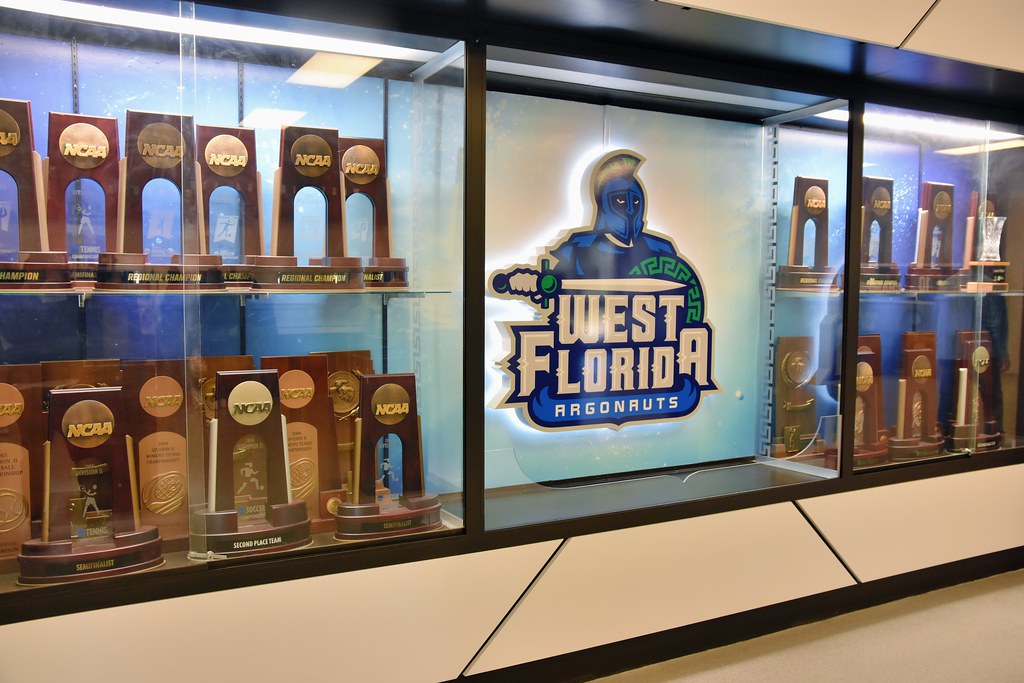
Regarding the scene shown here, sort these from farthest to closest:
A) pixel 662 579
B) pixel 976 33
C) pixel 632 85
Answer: pixel 632 85 → pixel 976 33 → pixel 662 579

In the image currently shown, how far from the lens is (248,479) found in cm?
210

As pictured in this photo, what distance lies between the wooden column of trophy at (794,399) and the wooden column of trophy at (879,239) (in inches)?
15.0

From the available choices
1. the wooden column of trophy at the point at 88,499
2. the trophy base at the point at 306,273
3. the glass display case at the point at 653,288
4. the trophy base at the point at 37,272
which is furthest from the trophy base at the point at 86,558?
the glass display case at the point at 653,288

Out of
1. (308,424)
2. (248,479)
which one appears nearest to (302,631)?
(248,479)

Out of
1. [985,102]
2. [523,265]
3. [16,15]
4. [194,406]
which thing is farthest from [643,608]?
[985,102]

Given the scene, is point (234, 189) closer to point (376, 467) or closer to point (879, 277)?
point (376, 467)

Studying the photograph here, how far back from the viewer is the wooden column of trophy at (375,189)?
229 centimetres

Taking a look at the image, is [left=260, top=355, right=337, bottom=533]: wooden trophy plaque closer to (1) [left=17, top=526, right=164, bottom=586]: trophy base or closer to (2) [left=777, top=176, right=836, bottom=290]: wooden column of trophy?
(1) [left=17, top=526, right=164, bottom=586]: trophy base

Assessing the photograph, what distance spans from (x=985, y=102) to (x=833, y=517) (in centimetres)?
204

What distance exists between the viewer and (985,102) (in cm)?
347

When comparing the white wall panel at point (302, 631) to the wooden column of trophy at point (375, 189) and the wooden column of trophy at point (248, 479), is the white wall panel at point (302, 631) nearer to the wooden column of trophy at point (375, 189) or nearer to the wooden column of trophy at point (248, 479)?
the wooden column of trophy at point (248, 479)

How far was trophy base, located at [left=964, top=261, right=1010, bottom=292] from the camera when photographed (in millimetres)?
3578

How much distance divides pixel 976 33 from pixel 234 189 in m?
2.63

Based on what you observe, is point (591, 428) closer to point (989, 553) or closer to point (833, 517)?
point (833, 517)
